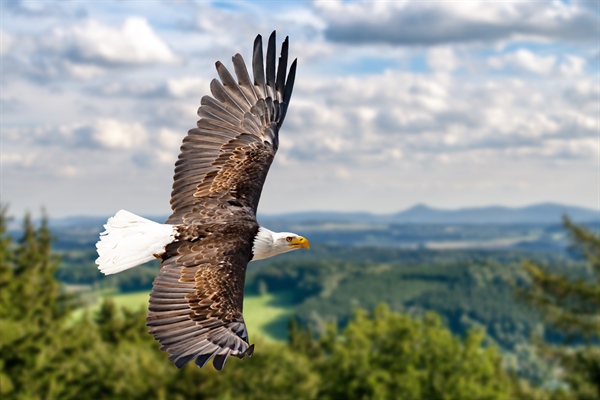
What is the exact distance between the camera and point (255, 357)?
8731 centimetres

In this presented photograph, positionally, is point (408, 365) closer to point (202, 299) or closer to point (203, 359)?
point (202, 299)

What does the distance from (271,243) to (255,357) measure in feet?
262

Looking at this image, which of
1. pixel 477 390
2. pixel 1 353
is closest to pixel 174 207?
pixel 1 353

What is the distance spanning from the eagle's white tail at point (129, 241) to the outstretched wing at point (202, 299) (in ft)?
0.60

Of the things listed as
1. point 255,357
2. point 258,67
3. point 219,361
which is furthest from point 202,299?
point 255,357

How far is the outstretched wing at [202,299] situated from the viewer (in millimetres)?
7438

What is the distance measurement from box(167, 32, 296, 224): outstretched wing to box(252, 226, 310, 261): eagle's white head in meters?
0.92

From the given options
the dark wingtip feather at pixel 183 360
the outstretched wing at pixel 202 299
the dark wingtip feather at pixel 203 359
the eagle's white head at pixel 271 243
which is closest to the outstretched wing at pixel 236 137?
the eagle's white head at pixel 271 243

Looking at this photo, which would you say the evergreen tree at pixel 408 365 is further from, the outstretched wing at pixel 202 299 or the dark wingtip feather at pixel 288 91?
the outstretched wing at pixel 202 299

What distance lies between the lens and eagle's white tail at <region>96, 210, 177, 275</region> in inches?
322

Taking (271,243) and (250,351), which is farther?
(271,243)

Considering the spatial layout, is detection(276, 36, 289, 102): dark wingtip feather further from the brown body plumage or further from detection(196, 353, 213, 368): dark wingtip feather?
detection(196, 353, 213, 368): dark wingtip feather

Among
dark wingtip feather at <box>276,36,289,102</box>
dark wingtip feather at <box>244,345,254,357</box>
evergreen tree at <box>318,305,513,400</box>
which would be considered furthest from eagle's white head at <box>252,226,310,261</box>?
evergreen tree at <box>318,305,513,400</box>

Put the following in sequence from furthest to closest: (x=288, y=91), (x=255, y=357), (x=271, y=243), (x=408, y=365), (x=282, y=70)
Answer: (x=255, y=357) → (x=408, y=365) → (x=288, y=91) → (x=282, y=70) → (x=271, y=243)
